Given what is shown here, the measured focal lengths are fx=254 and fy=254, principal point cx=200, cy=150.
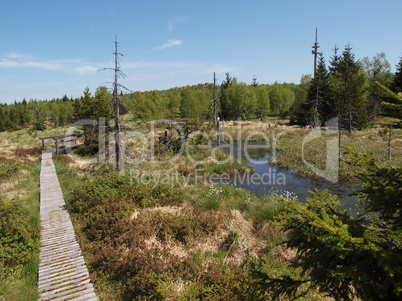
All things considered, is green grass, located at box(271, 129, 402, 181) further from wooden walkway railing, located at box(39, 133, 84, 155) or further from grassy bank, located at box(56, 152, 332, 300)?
wooden walkway railing, located at box(39, 133, 84, 155)

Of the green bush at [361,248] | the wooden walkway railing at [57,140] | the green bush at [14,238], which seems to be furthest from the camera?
the wooden walkway railing at [57,140]

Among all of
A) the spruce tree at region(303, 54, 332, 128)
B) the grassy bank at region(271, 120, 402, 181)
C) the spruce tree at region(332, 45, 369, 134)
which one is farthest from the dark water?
the spruce tree at region(303, 54, 332, 128)

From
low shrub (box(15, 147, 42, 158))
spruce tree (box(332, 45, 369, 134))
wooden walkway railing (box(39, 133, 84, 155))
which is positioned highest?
spruce tree (box(332, 45, 369, 134))

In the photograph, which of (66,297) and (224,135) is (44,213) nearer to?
(66,297)

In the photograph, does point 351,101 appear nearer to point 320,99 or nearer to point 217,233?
point 320,99

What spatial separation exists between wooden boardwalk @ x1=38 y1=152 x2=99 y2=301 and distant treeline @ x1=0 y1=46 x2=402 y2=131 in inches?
641

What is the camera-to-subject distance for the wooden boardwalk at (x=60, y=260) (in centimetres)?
639

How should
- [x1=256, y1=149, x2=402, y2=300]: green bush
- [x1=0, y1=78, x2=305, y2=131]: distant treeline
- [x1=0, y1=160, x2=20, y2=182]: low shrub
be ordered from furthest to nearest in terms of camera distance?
1. [x1=0, y1=78, x2=305, y2=131]: distant treeline
2. [x1=0, y1=160, x2=20, y2=182]: low shrub
3. [x1=256, y1=149, x2=402, y2=300]: green bush

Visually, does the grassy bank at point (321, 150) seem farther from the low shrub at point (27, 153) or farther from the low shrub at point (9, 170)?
the low shrub at point (27, 153)

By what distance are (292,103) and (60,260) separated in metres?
59.6

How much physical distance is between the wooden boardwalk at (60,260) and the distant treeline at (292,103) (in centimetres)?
1628

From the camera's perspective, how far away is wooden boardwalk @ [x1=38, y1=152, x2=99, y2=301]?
21.0ft

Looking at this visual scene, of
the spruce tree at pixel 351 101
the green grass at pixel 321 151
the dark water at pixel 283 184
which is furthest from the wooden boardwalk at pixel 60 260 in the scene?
the spruce tree at pixel 351 101

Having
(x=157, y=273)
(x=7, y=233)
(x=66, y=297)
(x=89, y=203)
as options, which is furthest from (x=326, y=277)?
(x=89, y=203)
